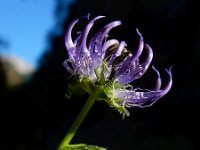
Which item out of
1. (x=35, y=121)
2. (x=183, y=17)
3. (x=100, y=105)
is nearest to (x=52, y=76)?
(x=35, y=121)

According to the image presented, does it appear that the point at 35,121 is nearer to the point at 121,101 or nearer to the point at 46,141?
the point at 46,141

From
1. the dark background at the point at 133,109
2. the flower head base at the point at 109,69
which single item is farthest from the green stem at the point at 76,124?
the dark background at the point at 133,109

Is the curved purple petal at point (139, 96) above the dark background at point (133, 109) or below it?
above

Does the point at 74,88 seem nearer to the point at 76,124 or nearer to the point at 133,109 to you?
the point at 76,124

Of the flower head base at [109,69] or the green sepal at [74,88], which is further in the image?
the green sepal at [74,88]

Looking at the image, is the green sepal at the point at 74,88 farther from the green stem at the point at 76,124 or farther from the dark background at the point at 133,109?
the dark background at the point at 133,109

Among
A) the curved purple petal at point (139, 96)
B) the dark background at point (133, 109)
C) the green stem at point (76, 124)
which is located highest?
the green stem at point (76, 124)
